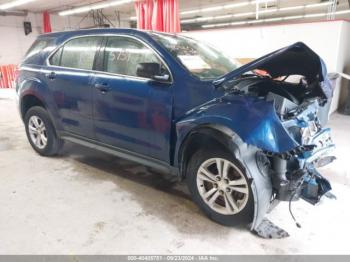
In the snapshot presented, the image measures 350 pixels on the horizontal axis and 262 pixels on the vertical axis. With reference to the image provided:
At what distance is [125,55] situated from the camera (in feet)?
9.28

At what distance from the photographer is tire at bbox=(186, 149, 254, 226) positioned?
2174 mm

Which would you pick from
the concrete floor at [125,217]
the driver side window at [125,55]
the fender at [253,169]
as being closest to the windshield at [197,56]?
the driver side window at [125,55]

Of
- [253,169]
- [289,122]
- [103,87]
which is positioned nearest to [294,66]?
[289,122]

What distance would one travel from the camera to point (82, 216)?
2500 mm

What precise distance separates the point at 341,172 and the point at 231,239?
189 cm

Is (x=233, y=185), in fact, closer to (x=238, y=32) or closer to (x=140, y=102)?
(x=140, y=102)

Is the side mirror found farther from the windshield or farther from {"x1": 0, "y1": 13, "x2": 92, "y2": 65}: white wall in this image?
{"x1": 0, "y1": 13, "x2": 92, "y2": 65}: white wall

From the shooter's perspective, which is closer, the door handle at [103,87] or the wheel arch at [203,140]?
the wheel arch at [203,140]

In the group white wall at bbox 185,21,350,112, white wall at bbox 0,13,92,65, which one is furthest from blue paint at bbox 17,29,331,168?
white wall at bbox 0,13,92,65

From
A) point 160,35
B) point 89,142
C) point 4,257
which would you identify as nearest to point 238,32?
point 160,35

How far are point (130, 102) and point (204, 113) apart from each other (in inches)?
31.3

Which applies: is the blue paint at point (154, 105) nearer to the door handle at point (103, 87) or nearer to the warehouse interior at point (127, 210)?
the door handle at point (103, 87)

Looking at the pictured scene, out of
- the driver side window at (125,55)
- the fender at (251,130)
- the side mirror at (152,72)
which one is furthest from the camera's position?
the driver side window at (125,55)

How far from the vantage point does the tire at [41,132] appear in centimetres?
363
